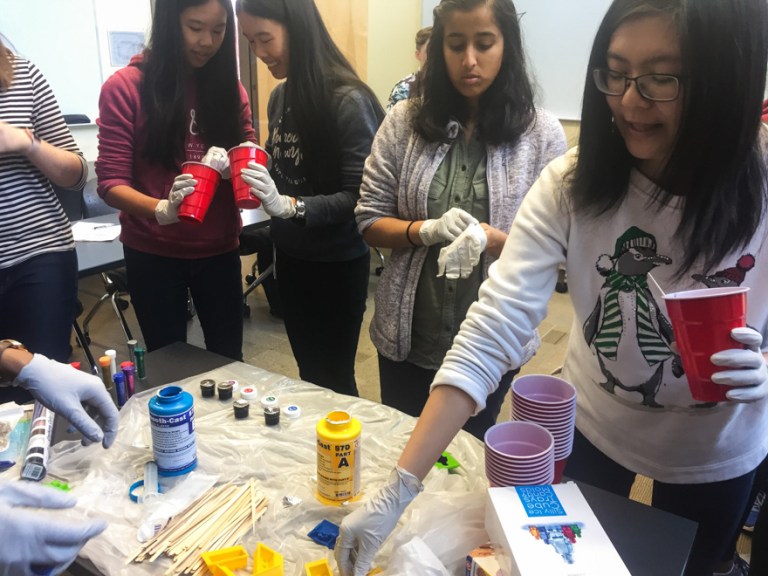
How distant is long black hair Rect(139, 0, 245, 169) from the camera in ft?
5.20

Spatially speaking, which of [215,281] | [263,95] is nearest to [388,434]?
[215,281]

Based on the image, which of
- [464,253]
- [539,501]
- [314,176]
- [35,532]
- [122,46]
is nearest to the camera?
[35,532]

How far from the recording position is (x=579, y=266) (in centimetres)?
102

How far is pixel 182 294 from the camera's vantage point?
1.77 m

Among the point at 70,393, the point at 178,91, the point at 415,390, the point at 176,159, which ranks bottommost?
the point at 415,390

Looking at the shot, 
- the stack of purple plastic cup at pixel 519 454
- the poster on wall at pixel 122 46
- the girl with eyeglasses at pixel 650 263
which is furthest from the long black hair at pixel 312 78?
the poster on wall at pixel 122 46

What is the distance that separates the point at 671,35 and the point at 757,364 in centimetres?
49

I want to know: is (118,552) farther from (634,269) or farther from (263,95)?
(263,95)

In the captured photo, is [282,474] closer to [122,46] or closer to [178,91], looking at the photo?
[178,91]

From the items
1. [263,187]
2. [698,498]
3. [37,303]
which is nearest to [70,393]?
[37,303]

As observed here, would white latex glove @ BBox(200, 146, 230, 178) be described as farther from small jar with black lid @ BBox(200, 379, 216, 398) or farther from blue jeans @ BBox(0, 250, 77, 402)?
small jar with black lid @ BBox(200, 379, 216, 398)

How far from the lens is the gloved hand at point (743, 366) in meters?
0.78

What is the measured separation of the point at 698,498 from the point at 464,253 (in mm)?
659

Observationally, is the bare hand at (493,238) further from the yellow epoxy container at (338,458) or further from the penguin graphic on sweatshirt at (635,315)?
the yellow epoxy container at (338,458)
